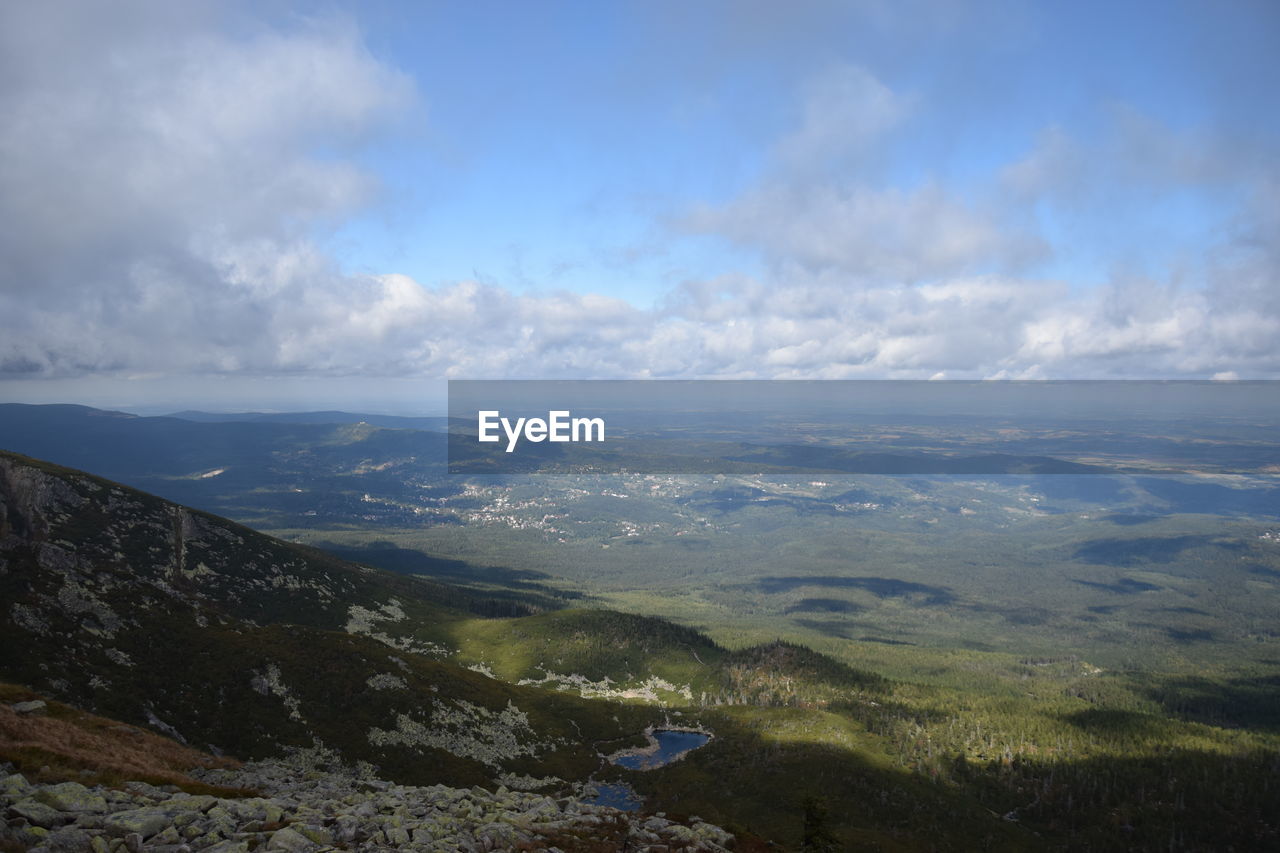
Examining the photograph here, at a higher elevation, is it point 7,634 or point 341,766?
point 7,634

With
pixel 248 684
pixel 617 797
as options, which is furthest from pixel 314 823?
pixel 617 797

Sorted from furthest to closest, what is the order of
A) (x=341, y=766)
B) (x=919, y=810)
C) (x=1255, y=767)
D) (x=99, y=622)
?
1. (x=1255, y=767)
2. (x=919, y=810)
3. (x=99, y=622)
4. (x=341, y=766)

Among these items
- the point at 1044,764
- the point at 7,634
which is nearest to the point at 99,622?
the point at 7,634

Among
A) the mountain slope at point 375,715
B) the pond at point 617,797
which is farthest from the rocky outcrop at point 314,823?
the pond at point 617,797

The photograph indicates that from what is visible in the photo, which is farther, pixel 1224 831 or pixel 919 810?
pixel 1224 831

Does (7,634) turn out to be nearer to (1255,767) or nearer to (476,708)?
(476,708)

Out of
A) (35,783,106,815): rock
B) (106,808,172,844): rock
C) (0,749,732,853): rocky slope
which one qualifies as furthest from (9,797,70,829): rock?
(106,808,172,844): rock

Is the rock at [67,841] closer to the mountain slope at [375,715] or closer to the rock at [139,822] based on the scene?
the rock at [139,822]

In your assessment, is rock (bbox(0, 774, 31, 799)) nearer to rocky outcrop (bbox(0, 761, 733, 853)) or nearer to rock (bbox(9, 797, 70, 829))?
rocky outcrop (bbox(0, 761, 733, 853))
